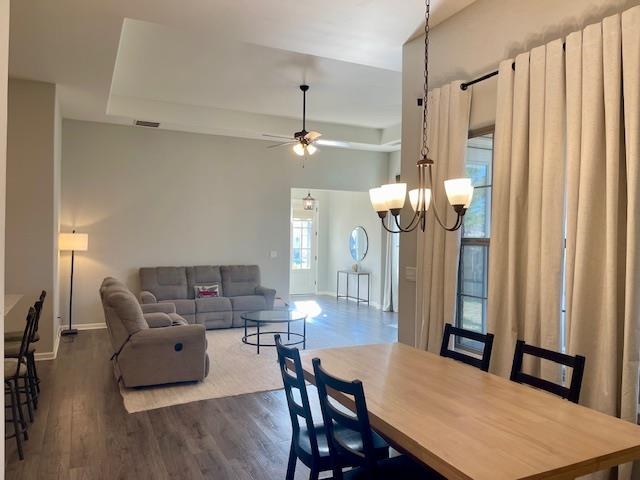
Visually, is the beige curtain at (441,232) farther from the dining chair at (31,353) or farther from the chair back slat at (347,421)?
the dining chair at (31,353)

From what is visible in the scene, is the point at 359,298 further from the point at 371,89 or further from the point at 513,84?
the point at 513,84

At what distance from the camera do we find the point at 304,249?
38.9 feet

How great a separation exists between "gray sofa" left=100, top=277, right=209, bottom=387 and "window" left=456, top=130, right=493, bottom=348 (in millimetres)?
2535

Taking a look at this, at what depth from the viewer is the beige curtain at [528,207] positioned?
254 centimetres

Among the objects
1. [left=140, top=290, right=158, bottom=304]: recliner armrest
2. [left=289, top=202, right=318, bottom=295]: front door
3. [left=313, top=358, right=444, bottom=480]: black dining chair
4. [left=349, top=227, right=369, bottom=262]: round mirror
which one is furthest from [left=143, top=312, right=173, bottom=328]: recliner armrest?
[left=289, top=202, right=318, bottom=295]: front door

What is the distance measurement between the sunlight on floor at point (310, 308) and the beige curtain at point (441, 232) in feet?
15.6

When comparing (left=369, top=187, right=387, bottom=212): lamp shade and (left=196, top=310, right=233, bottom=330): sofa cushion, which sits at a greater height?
(left=369, top=187, right=387, bottom=212): lamp shade

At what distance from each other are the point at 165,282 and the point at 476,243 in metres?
5.34

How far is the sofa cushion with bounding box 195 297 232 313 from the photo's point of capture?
7.15m

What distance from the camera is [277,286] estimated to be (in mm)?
8625

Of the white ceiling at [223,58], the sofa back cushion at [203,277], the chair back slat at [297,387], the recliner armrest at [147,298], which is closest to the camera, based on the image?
the chair back slat at [297,387]

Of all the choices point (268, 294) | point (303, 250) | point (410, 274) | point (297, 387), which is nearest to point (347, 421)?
point (297, 387)

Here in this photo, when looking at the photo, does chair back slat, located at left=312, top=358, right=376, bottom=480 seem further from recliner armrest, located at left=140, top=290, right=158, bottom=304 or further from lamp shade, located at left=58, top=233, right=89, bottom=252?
lamp shade, located at left=58, top=233, right=89, bottom=252

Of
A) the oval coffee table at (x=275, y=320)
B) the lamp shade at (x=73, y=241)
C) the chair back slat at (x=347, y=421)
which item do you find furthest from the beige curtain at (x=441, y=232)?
the lamp shade at (x=73, y=241)
